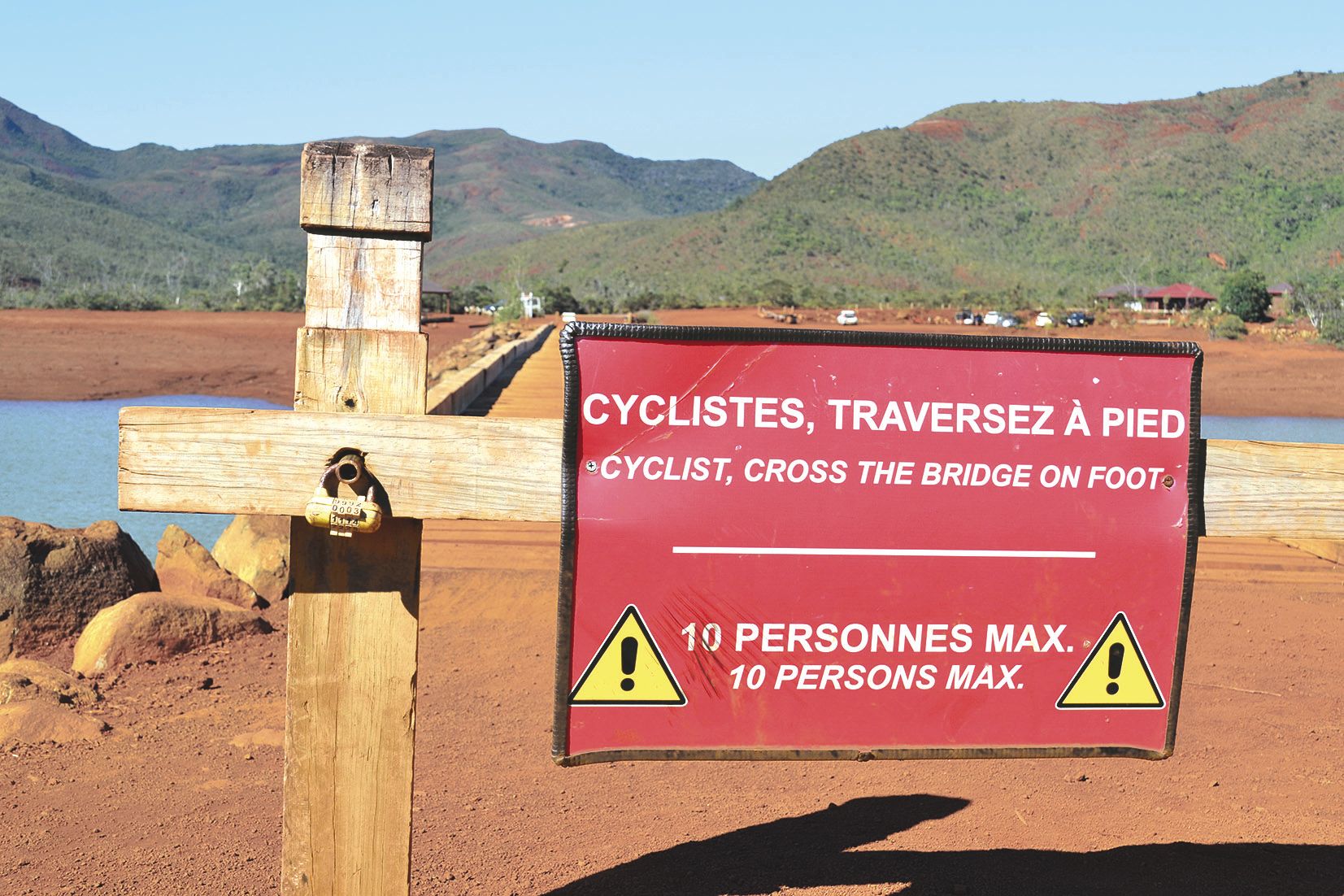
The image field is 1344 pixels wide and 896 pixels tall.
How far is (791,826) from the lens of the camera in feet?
13.2

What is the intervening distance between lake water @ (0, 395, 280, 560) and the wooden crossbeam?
619 centimetres

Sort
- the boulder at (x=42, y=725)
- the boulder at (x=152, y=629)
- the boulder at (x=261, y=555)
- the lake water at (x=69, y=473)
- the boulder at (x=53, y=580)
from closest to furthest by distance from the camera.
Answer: the boulder at (x=42, y=725), the boulder at (x=152, y=629), the boulder at (x=53, y=580), the boulder at (x=261, y=555), the lake water at (x=69, y=473)

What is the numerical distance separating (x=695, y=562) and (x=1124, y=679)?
86 cm

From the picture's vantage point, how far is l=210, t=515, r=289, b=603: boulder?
23.9ft

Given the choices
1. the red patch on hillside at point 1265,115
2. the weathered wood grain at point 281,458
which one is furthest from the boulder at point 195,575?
the red patch on hillside at point 1265,115

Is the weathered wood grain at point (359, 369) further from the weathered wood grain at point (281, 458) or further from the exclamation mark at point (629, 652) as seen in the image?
the exclamation mark at point (629, 652)

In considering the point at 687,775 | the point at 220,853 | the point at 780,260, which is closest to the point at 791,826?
the point at 687,775

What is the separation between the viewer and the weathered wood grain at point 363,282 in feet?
7.69

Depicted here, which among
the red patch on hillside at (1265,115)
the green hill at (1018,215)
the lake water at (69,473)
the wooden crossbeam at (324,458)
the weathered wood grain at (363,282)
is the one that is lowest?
the lake water at (69,473)

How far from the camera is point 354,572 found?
235cm

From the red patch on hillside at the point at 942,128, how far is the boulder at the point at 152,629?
108 meters

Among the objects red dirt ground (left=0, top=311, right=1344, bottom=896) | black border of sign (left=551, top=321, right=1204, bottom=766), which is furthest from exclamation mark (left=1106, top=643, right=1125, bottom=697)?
red dirt ground (left=0, top=311, right=1344, bottom=896)

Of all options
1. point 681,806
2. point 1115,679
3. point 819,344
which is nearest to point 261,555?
point 681,806

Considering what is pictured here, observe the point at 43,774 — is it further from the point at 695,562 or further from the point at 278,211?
the point at 278,211
